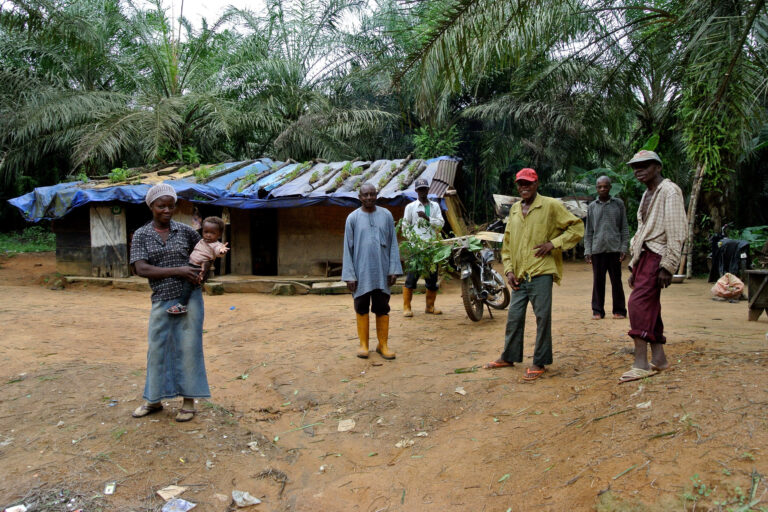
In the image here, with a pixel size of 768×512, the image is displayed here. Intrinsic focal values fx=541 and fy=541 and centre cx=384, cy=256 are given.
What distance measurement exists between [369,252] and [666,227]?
268 cm

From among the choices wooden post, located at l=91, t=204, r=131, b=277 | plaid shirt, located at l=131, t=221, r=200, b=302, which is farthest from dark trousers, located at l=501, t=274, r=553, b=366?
wooden post, located at l=91, t=204, r=131, b=277

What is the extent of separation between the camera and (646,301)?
3.93 meters

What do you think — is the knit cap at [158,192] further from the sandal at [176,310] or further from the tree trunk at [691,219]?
the tree trunk at [691,219]

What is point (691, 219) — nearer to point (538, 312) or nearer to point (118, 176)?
point (538, 312)

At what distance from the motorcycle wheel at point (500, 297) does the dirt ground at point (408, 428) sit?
4.21 feet

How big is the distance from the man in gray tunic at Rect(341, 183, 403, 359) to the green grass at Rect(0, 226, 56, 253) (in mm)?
16690

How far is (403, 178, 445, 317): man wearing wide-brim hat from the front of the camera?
7.29 metres

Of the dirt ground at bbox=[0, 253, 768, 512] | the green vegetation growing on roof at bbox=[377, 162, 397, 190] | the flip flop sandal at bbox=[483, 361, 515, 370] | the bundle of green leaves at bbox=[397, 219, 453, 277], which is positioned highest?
the green vegetation growing on roof at bbox=[377, 162, 397, 190]

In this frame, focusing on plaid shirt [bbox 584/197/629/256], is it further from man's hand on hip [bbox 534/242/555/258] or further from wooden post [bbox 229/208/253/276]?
wooden post [bbox 229/208/253/276]

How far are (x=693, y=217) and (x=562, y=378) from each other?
32.3 feet

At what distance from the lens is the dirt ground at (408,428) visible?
9.49 ft

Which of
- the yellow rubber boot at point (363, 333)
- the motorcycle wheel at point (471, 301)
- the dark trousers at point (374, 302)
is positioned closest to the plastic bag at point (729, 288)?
the motorcycle wheel at point (471, 301)

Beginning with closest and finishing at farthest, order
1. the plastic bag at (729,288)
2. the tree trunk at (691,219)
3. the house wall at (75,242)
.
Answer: the plastic bag at (729,288) → the tree trunk at (691,219) → the house wall at (75,242)

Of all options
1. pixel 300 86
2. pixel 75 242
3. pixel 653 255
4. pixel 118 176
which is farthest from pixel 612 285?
pixel 300 86
